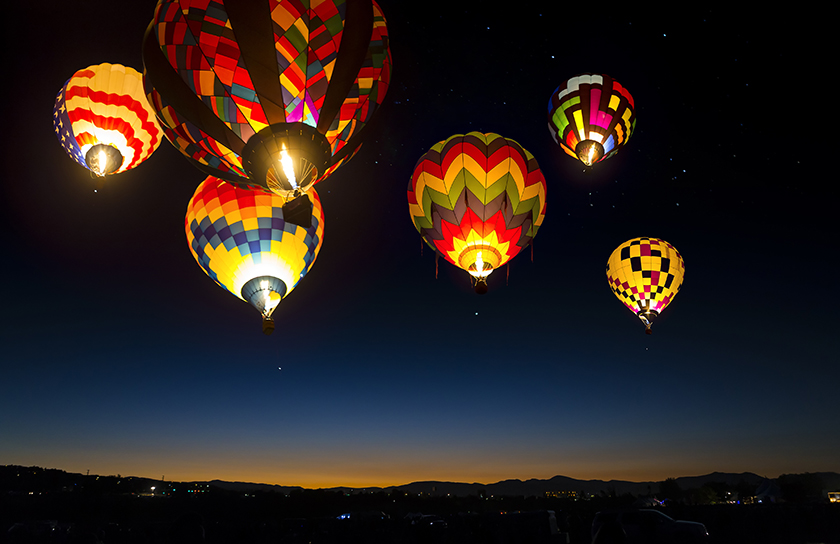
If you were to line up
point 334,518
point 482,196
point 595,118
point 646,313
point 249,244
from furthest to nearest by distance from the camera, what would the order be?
point 334,518, point 646,313, point 595,118, point 482,196, point 249,244

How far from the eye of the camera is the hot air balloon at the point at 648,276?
14312 mm

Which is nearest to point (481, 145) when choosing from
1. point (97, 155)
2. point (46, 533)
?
point (97, 155)

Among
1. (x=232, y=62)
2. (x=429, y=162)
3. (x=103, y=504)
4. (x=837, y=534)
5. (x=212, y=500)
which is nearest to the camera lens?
(x=232, y=62)

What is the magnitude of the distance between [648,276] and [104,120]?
14.9 meters

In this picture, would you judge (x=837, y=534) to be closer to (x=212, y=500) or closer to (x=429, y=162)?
(x=429, y=162)

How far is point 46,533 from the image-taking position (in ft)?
50.8

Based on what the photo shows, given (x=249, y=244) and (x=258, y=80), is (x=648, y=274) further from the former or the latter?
(x=258, y=80)

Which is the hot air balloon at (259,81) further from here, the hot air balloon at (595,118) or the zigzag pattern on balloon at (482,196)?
the hot air balloon at (595,118)

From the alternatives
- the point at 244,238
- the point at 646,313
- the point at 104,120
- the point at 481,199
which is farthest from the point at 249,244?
the point at 646,313

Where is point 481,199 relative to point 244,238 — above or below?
above

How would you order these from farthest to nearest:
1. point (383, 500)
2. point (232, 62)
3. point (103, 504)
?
point (383, 500) < point (103, 504) < point (232, 62)

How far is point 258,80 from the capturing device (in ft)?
18.8

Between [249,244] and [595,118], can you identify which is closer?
[249,244]

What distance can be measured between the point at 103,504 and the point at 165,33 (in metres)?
41.4
